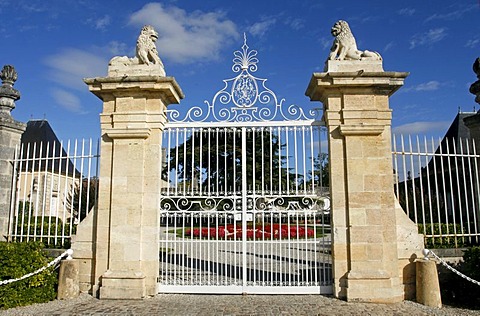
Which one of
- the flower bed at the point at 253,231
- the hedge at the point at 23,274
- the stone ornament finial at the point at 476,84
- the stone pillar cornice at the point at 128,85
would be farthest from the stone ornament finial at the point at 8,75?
the stone ornament finial at the point at 476,84

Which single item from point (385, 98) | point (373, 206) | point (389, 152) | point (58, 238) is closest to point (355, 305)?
point (373, 206)

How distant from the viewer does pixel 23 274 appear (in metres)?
5.10

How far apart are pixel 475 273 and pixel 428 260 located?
0.57 meters

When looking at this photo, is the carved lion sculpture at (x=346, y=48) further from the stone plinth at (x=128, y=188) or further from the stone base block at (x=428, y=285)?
the stone base block at (x=428, y=285)

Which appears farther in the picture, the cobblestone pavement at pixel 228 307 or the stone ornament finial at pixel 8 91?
the stone ornament finial at pixel 8 91

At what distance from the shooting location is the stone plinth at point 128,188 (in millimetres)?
5371

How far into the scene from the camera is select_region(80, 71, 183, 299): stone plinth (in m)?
5.37

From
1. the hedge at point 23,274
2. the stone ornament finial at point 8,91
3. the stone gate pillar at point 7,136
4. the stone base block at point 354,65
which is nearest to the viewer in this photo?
the hedge at point 23,274

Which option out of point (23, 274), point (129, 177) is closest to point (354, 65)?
point (129, 177)

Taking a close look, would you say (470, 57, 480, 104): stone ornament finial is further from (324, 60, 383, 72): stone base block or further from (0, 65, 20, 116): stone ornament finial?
(0, 65, 20, 116): stone ornament finial

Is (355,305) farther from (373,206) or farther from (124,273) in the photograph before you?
(124,273)

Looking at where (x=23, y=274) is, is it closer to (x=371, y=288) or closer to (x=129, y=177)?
(x=129, y=177)

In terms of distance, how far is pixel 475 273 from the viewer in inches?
193

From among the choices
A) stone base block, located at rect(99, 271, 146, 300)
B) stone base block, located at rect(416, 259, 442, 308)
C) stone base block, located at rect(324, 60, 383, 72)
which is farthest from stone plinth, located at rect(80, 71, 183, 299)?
stone base block, located at rect(416, 259, 442, 308)
